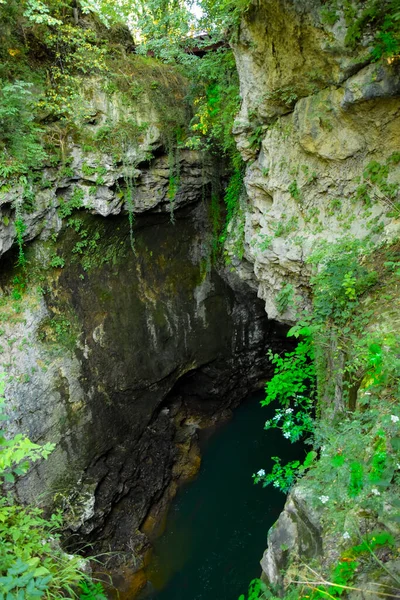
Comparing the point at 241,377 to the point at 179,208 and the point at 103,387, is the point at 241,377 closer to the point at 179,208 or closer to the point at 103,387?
the point at 103,387

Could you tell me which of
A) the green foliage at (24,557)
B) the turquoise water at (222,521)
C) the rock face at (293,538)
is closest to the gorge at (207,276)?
the rock face at (293,538)

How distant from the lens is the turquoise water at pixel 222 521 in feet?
22.7

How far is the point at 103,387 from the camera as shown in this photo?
727 cm

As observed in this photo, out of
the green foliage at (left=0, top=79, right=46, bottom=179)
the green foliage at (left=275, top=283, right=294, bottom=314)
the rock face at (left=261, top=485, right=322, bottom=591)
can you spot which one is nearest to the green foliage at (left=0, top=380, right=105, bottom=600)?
the rock face at (left=261, top=485, right=322, bottom=591)

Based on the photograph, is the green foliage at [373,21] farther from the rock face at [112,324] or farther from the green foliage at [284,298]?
the rock face at [112,324]

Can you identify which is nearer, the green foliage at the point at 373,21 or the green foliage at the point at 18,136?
the green foliage at the point at 373,21

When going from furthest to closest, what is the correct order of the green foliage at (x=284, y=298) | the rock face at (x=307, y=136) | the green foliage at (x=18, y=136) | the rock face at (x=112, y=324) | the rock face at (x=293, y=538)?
the rock face at (x=112, y=324), the green foliage at (x=284, y=298), the green foliage at (x=18, y=136), the rock face at (x=307, y=136), the rock face at (x=293, y=538)

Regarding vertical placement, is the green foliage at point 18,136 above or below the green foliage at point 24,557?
above

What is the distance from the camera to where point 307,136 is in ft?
17.0

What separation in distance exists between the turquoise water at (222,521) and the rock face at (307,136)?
14.7 feet

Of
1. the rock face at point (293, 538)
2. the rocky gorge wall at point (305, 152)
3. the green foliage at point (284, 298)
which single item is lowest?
the rock face at point (293, 538)

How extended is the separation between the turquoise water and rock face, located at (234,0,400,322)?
4.47 metres

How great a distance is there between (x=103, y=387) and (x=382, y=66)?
657 cm

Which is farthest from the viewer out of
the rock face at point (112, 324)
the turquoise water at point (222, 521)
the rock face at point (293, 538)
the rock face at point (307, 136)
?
the turquoise water at point (222, 521)
